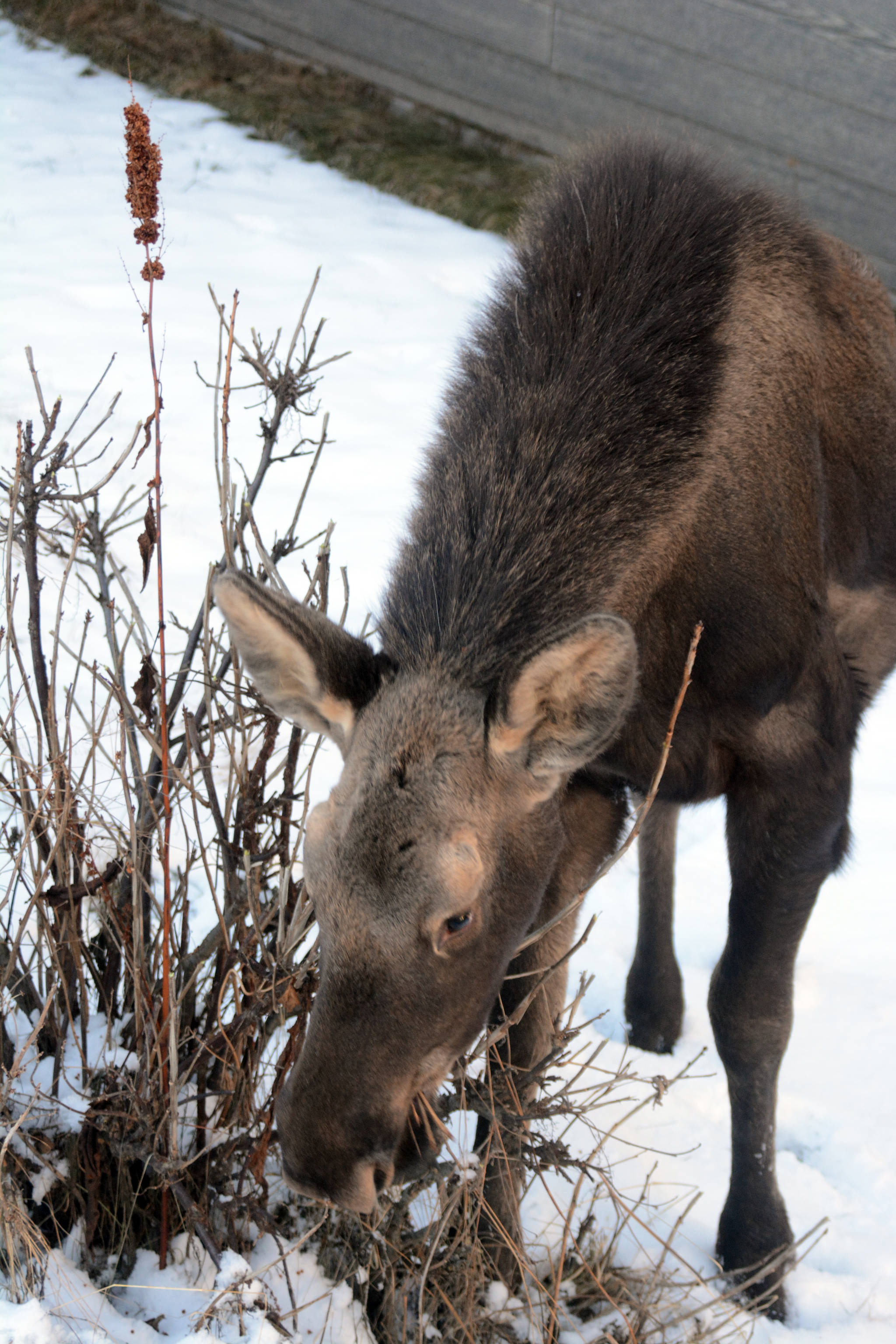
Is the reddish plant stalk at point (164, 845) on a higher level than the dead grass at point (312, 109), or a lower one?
lower

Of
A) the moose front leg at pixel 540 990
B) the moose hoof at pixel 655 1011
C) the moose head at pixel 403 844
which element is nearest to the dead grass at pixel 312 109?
the moose hoof at pixel 655 1011

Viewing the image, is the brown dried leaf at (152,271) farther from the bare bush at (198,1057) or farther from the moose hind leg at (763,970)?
the moose hind leg at (763,970)

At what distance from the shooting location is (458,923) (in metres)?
2.28

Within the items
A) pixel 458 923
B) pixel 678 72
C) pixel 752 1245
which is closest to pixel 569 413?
pixel 458 923

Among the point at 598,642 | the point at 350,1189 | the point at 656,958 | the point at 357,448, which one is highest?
the point at 357,448

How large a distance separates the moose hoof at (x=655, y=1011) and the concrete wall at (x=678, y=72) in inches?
174

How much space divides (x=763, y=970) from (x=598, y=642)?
1567 millimetres

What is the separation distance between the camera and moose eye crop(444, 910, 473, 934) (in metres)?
2.26

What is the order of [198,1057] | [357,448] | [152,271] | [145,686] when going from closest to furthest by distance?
[152,271] → [145,686] → [198,1057] → [357,448]

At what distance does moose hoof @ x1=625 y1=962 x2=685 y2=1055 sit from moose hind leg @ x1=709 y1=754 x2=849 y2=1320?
0.68m

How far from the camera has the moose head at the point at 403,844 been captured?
7.09 ft

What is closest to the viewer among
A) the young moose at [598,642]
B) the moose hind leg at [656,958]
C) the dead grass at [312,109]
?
the young moose at [598,642]

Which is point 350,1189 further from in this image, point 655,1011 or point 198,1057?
point 655,1011

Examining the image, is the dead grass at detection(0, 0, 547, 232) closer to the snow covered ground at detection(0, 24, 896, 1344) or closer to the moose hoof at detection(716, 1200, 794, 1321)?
the snow covered ground at detection(0, 24, 896, 1344)
